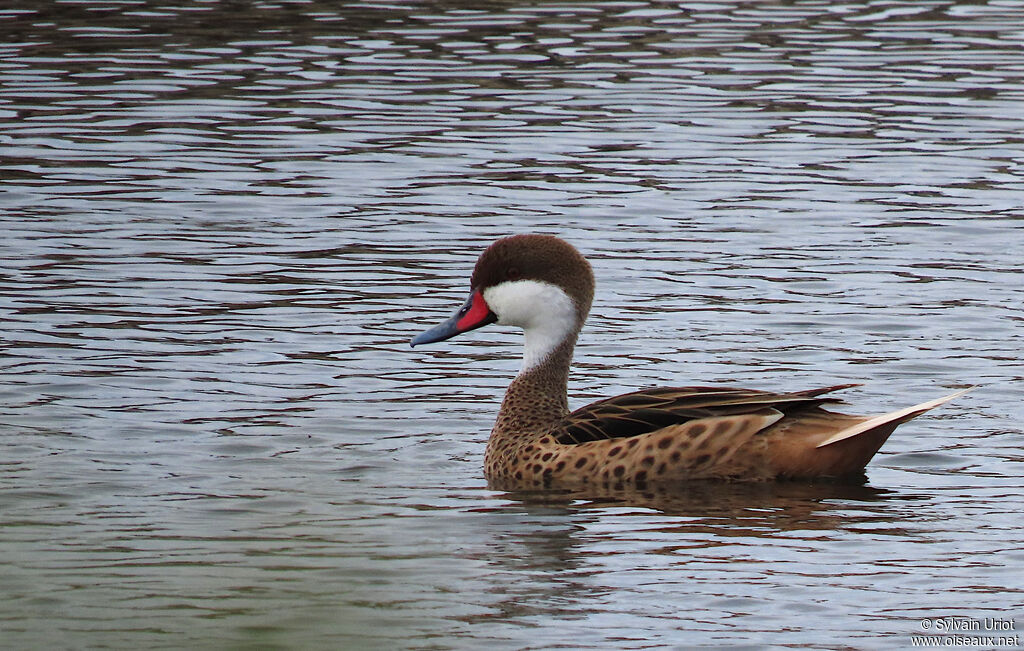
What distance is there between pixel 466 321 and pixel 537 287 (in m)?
0.50

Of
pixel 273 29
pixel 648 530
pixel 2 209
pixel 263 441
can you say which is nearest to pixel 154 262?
pixel 2 209

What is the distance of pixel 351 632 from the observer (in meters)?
4.64

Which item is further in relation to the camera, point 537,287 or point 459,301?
point 459,301

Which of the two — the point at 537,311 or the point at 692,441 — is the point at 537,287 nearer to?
the point at 537,311

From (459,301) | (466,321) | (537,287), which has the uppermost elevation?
(537,287)

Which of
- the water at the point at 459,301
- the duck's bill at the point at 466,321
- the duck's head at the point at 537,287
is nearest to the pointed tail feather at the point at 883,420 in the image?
the water at the point at 459,301

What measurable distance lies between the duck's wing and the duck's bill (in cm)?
103

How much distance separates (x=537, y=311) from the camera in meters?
10.6

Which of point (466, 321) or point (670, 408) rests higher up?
point (466, 321)

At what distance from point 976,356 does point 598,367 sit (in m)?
2.19

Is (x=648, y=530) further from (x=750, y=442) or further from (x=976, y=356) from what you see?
(x=976, y=356)

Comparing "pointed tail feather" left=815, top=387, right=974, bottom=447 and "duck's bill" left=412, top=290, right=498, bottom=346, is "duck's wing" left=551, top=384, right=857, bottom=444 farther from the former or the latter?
"duck's bill" left=412, top=290, right=498, bottom=346

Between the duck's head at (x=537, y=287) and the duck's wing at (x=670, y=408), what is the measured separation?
2.51 feet

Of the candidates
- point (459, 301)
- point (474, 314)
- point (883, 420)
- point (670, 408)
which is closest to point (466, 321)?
point (474, 314)
